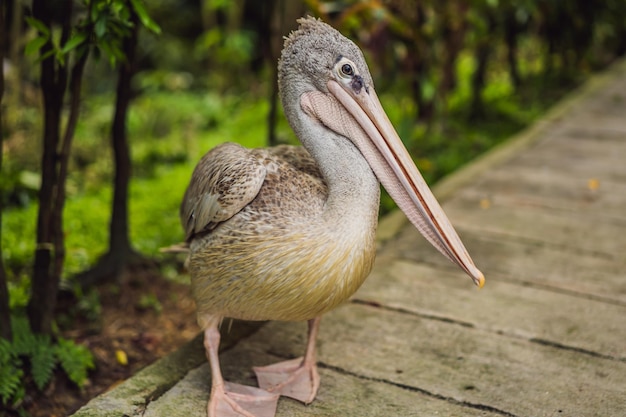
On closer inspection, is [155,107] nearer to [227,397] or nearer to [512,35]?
[512,35]

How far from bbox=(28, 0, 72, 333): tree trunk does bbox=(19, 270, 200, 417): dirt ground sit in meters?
0.33

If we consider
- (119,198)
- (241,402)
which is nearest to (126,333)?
(119,198)

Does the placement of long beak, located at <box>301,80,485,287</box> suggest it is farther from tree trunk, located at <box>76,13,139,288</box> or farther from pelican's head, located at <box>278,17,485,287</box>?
tree trunk, located at <box>76,13,139,288</box>

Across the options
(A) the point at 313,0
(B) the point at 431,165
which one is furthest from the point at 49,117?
(B) the point at 431,165

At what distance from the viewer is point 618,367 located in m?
3.18

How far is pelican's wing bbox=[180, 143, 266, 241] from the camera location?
2740mm

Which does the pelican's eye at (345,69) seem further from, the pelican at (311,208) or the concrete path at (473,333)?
the concrete path at (473,333)

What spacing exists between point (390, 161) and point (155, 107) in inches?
235

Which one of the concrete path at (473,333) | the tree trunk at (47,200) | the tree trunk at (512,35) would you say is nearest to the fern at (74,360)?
the tree trunk at (47,200)

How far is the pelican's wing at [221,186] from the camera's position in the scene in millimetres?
2740

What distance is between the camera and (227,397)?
284 centimetres

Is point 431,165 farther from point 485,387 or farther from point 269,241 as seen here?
point 269,241

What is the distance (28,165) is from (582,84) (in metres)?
6.85

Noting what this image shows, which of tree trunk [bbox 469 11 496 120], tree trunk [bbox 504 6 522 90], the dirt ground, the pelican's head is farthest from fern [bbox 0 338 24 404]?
tree trunk [bbox 504 6 522 90]
